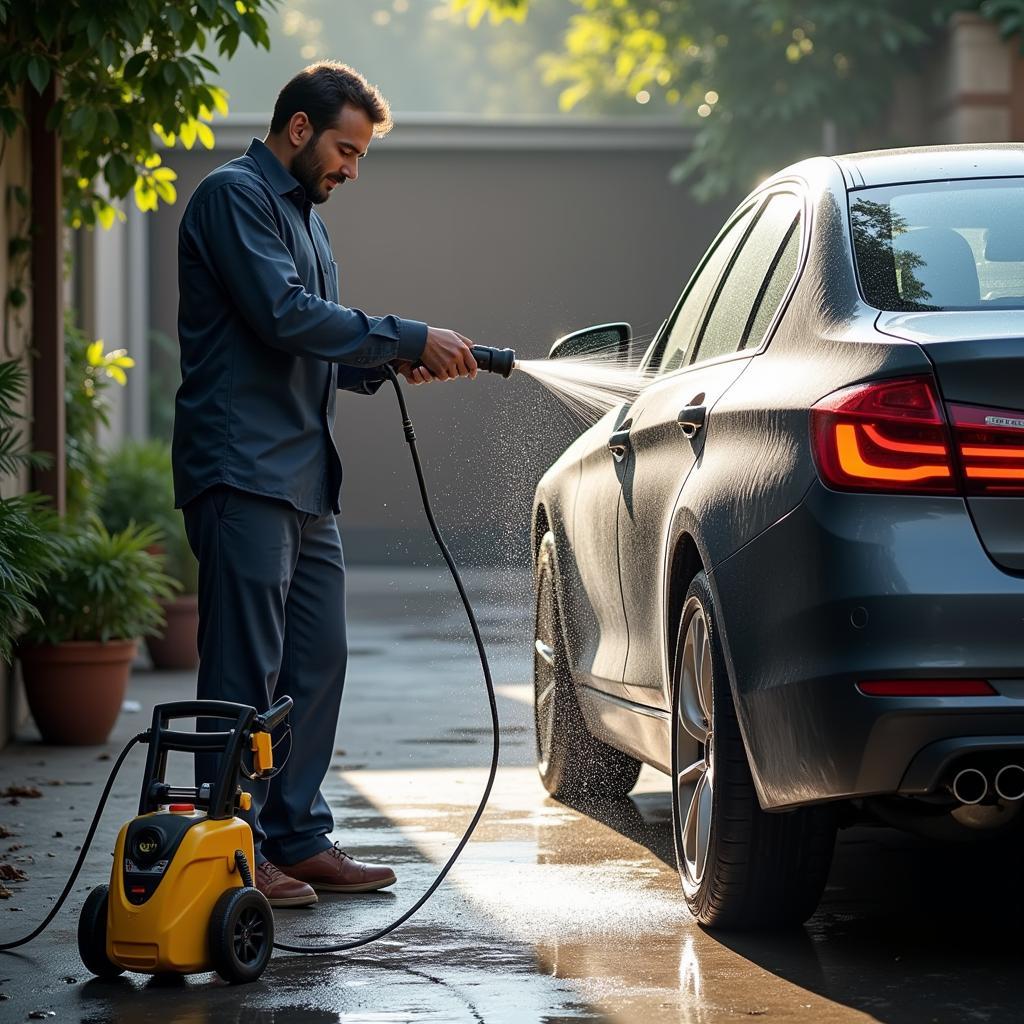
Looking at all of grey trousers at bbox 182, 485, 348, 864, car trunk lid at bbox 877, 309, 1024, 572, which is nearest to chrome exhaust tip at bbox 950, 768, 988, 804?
car trunk lid at bbox 877, 309, 1024, 572

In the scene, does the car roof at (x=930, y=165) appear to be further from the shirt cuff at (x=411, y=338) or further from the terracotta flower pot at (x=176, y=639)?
the terracotta flower pot at (x=176, y=639)

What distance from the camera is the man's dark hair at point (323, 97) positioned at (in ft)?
17.3

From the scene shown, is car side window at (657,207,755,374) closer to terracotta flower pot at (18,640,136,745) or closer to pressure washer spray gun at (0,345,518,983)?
pressure washer spray gun at (0,345,518,983)

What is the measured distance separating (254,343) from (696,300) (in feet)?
4.46

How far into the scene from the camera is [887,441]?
3893mm

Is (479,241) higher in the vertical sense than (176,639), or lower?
higher

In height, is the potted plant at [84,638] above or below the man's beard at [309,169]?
below

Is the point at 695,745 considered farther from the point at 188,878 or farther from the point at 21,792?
the point at 21,792

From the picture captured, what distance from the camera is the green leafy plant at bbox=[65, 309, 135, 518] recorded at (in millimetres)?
10078

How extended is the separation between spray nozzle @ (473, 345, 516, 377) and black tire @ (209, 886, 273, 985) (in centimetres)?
155

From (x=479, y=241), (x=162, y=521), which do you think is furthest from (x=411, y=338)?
(x=479, y=241)

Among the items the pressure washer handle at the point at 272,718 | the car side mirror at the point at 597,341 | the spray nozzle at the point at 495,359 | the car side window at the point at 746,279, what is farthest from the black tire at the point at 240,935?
the car side mirror at the point at 597,341

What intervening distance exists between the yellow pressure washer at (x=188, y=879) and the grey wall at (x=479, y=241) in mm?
17119

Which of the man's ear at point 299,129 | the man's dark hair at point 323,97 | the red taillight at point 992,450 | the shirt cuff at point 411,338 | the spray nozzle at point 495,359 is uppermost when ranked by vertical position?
the man's dark hair at point 323,97
